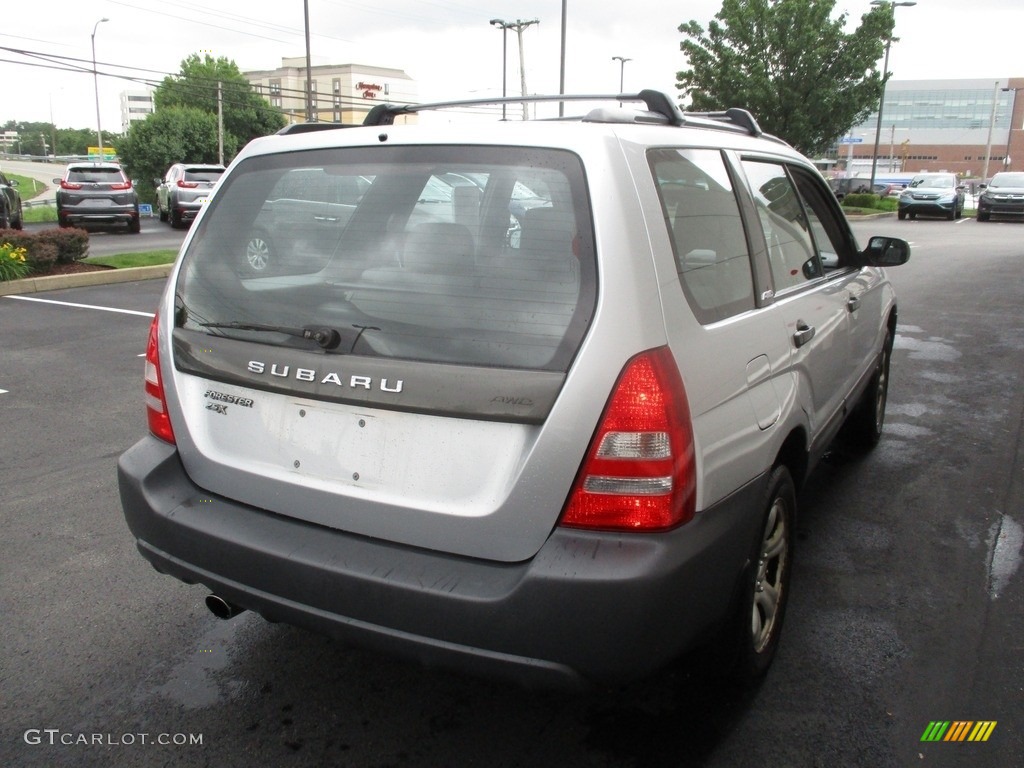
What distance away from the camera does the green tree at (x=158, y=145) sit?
49.2m

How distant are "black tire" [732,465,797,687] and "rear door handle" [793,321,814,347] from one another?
46cm

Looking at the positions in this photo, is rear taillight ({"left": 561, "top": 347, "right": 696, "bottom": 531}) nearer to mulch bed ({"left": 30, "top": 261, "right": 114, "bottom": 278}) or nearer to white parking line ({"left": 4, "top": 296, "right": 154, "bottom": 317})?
white parking line ({"left": 4, "top": 296, "right": 154, "bottom": 317})

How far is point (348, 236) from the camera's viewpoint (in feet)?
8.52

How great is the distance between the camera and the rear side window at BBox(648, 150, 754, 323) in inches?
97.6

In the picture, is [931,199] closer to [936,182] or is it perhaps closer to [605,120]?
[936,182]

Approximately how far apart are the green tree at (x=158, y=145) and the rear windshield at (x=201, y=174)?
25356mm

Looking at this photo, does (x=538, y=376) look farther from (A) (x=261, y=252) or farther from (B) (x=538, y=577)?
(A) (x=261, y=252)

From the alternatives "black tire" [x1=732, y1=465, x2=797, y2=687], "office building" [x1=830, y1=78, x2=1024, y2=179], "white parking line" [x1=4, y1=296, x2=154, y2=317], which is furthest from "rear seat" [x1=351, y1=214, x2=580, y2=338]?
"office building" [x1=830, y1=78, x2=1024, y2=179]

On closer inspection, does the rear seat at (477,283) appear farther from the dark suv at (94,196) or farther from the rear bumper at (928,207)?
the rear bumper at (928,207)

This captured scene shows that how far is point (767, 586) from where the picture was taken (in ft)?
9.77

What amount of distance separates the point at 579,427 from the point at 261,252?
1208 millimetres

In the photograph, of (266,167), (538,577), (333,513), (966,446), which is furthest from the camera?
(966,446)

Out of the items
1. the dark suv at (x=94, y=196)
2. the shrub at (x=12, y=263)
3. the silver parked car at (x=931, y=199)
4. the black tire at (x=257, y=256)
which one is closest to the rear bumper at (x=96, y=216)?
the dark suv at (x=94, y=196)

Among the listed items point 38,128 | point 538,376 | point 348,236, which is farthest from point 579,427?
point 38,128
